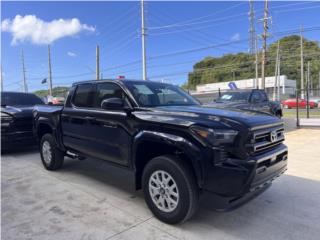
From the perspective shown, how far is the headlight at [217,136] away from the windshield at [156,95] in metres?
1.24

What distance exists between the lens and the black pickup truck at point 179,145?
3.01 metres

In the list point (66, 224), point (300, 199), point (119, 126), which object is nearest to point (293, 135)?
point (300, 199)

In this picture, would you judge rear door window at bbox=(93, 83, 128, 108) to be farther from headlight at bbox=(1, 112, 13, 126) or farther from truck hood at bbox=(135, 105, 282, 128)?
headlight at bbox=(1, 112, 13, 126)

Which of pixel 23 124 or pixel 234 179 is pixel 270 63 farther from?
pixel 234 179

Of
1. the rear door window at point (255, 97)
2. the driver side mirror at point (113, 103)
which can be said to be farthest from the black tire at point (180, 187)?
the rear door window at point (255, 97)

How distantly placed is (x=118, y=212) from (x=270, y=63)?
6898 centimetres

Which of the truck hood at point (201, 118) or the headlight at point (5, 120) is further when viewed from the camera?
the headlight at point (5, 120)

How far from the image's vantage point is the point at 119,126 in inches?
161

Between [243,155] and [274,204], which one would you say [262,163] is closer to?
[243,155]

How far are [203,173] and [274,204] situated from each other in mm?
1738

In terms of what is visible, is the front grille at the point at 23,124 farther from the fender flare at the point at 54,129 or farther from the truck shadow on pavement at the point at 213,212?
the truck shadow on pavement at the point at 213,212

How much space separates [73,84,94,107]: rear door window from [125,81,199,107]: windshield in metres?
0.92

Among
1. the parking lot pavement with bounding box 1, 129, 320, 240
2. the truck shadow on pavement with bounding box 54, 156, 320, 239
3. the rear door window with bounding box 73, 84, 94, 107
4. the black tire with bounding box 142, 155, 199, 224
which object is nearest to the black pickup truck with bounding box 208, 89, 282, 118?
the parking lot pavement with bounding box 1, 129, 320, 240

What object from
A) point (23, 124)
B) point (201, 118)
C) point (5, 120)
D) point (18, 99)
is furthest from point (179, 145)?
point (18, 99)
